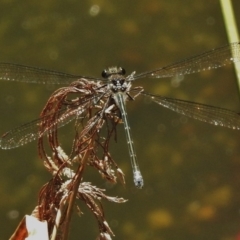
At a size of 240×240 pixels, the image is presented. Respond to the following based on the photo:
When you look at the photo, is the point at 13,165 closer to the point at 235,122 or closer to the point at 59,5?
the point at 59,5

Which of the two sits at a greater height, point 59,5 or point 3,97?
point 59,5

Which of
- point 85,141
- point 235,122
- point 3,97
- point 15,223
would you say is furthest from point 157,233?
point 85,141

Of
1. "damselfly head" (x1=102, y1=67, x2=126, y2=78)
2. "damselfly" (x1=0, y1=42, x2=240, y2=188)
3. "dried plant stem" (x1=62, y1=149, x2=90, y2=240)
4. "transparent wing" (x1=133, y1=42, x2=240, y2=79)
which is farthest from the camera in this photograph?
"transparent wing" (x1=133, y1=42, x2=240, y2=79)

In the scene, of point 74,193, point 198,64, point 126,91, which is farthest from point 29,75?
point 74,193

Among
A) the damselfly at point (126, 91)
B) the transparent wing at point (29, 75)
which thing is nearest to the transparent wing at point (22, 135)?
the damselfly at point (126, 91)

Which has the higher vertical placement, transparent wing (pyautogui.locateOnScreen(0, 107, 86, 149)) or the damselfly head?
the damselfly head

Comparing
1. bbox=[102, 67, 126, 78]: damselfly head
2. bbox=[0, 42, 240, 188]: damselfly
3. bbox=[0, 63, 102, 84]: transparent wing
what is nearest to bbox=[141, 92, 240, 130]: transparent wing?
bbox=[0, 42, 240, 188]: damselfly

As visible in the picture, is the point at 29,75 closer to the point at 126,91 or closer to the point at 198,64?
the point at 126,91

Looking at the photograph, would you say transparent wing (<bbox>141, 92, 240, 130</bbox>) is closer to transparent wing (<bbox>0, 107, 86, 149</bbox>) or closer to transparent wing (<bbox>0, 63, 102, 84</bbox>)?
transparent wing (<bbox>0, 63, 102, 84</bbox>)
